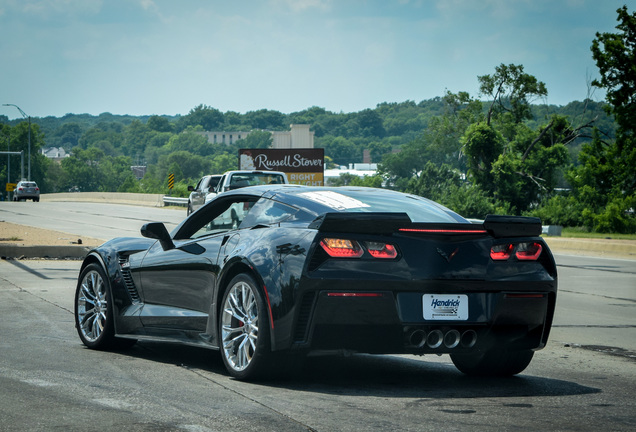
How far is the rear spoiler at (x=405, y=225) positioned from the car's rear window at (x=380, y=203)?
1.50 ft

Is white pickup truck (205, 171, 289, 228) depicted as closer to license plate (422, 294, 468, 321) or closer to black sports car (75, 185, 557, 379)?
black sports car (75, 185, 557, 379)

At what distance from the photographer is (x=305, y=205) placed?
649 centimetres

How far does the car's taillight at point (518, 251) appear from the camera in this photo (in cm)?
626

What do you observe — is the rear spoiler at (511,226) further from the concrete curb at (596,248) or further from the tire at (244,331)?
the concrete curb at (596,248)

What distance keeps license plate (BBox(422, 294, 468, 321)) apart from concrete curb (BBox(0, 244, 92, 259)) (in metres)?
13.6

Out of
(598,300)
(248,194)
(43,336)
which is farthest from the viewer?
(598,300)

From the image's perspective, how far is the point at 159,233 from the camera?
7379 mm

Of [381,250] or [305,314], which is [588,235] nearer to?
[381,250]

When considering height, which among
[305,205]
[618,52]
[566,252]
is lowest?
[566,252]

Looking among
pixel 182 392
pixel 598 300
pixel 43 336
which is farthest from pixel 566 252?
pixel 182 392

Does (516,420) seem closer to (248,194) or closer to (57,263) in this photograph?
(248,194)

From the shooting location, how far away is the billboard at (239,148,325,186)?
191 ft

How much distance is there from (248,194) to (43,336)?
2684mm

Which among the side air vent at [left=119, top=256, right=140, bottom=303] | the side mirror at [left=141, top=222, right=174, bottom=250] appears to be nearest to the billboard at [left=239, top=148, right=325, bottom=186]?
the side air vent at [left=119, top=256, right=140, bottom=303]
